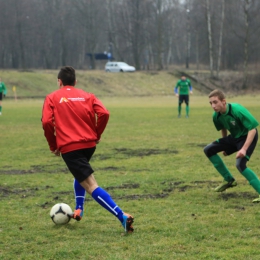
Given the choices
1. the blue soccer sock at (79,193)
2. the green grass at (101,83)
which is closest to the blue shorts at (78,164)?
the blue soccer sock at (79,193)

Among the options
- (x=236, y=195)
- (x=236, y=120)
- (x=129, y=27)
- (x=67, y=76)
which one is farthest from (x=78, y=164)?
(x=129, y=27)

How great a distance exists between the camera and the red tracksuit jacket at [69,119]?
20.9 feet

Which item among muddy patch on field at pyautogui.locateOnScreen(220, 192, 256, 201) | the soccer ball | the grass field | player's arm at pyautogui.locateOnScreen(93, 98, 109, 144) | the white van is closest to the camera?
the grass field

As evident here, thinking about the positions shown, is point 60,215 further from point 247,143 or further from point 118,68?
point 118,68

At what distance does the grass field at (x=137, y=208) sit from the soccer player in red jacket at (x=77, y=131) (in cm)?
A: 47

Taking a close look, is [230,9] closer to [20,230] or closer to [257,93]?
[257,93]

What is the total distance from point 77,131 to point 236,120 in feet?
8.72

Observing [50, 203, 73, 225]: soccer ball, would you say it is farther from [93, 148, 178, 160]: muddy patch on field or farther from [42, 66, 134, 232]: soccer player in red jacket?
[93, 148, 178, 160]: muddy patch on field

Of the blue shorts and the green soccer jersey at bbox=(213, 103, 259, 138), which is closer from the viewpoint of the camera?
the blue shorts

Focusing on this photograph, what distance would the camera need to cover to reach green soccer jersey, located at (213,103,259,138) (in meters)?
7.80

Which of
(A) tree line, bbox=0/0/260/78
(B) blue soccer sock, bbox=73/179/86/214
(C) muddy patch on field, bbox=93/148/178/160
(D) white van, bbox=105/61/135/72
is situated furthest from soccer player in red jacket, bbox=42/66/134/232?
(D) white van, bbox=105/61/135/72

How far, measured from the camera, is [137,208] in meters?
7.68

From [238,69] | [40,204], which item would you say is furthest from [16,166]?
[238,69]

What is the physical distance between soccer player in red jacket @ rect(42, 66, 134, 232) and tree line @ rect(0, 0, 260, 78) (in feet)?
179
